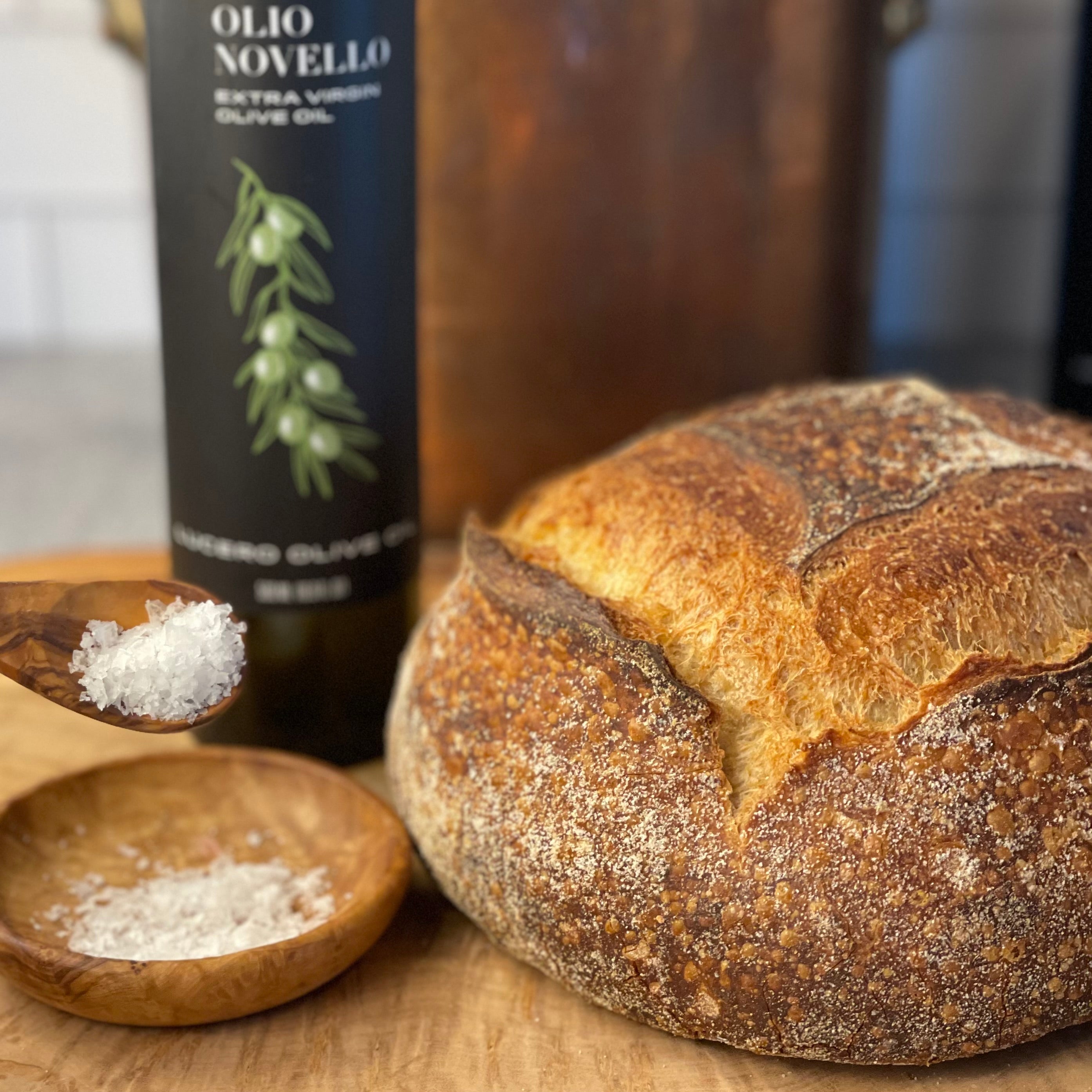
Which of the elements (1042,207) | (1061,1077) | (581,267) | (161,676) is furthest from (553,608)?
(1042,207)

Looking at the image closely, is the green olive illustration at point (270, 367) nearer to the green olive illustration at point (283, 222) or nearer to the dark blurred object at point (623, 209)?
the green olive illustration at point (283, 222)

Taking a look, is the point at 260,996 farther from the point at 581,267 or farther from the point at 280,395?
the point at 581,267

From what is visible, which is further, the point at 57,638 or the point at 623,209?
the point at 623,209

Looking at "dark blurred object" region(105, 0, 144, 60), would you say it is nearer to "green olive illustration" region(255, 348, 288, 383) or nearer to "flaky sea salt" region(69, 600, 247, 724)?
"green olive illustration" region(255, 348, 288, 383)

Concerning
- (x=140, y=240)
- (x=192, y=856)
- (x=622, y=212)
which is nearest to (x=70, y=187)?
(x=140, y=240)

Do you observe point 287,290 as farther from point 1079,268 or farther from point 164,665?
point 1079,268
